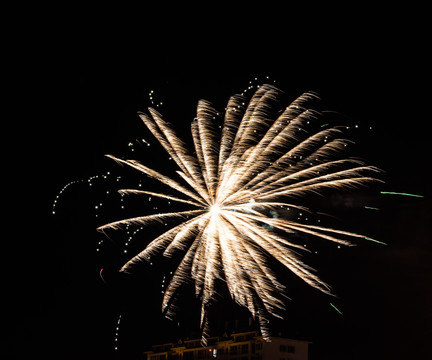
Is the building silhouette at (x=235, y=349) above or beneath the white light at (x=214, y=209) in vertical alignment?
beneath


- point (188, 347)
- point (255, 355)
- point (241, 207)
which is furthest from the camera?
point (255, 355)

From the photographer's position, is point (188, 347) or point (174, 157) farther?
point (188, 347)

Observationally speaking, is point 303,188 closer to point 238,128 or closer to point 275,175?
point 275,175

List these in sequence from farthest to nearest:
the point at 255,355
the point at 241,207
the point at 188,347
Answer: the point at 255,355
the point at 188,347
the point at 241,207

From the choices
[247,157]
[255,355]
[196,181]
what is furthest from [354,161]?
[255,355]

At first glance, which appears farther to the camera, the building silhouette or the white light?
the building silhouette

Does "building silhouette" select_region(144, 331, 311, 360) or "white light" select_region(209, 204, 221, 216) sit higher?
"white light" select_region(209, 204, 221, 216)

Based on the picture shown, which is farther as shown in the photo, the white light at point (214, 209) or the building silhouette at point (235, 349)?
the building silhouette at point (235, 349)

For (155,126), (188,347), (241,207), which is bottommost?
(188,347)
